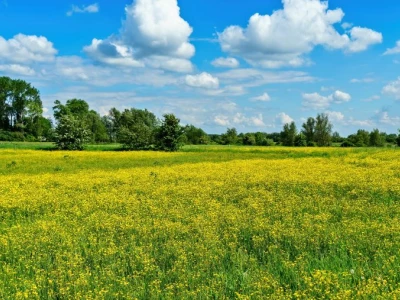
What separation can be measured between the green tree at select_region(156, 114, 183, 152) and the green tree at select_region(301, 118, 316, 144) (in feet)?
204

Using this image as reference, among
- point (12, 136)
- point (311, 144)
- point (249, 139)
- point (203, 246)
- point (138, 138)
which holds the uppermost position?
point (249, 139)

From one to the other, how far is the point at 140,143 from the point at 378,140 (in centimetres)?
7457

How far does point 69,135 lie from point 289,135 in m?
69.5

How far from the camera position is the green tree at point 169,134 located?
60094 millimetres

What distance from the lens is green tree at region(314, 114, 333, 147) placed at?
4277 inches

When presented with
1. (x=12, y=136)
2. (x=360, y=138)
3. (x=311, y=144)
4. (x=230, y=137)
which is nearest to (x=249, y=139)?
(x=230, y=137)

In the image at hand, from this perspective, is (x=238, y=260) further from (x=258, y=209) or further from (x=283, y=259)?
(x=258, y=209)

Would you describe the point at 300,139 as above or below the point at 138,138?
above

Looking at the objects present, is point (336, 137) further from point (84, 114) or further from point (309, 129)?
point (84, 114)

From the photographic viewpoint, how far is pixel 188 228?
9414 mm

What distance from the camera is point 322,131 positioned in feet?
362

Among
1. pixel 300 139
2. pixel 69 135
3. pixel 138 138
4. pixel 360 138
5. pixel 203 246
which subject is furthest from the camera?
pixel 300 139

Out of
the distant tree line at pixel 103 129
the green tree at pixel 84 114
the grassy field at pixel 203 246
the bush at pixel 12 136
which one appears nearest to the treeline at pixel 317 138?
the distant tree line at pixel 103 129

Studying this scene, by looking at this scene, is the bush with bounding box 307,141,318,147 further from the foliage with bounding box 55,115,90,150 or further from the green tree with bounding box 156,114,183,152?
the foliage with bounding box 55,115,90,150
